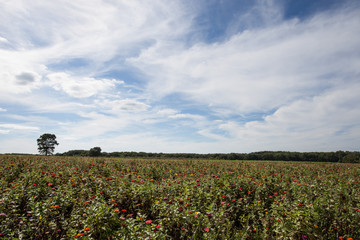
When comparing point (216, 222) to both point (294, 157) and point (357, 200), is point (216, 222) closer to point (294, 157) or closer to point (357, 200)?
point (357, 200)

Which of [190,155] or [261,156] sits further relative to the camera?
[261,156]

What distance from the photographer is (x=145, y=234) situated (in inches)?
130

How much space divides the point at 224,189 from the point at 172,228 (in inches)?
97.1

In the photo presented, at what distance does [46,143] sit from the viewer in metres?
57.3

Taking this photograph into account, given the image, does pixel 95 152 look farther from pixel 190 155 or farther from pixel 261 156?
pixel 261 156

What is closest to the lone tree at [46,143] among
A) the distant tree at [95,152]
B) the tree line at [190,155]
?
the tree line at [190,155]

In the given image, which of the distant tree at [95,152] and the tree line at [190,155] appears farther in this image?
the distant tree at [95,152]

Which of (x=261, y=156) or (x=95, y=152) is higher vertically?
(x=95, y=152)

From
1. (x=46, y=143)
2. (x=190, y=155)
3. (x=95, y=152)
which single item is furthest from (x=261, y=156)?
(x=46, y=143)

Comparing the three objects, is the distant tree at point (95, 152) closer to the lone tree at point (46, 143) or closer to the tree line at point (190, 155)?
the tree line at point (190, 155)

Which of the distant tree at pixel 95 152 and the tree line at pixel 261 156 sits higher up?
the distant tree at pixel 95 152

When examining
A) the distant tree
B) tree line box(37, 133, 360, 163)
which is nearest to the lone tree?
tree line box(37, 133, 360, 163)

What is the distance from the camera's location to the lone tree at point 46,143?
186ft

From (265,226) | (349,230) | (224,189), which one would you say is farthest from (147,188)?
(349,230)
